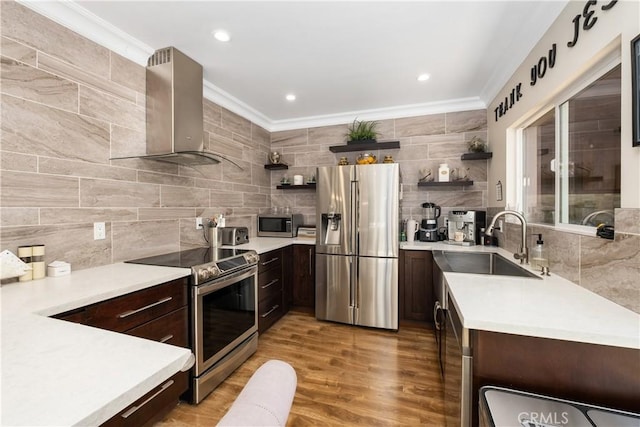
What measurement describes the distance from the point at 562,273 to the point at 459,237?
1.42 m

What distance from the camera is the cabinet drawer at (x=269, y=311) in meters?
2.64

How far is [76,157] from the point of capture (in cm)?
172

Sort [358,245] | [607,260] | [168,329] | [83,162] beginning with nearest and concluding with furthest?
1. [607,260]
2. [168,329]
3. [83,162]
4. [358,245]

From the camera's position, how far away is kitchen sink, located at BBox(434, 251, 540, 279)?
1.85m

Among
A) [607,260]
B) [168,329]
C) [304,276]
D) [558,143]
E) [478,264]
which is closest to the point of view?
[607,260]

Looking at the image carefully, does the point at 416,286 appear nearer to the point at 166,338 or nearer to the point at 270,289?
the point at 270,289

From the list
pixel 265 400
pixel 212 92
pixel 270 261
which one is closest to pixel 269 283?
pixel 270 261

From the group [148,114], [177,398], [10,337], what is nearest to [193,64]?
[148,114]

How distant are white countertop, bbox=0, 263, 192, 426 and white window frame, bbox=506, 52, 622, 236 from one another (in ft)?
6.42

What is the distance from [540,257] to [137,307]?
243 cm

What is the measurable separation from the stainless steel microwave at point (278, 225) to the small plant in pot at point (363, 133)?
1.27 m

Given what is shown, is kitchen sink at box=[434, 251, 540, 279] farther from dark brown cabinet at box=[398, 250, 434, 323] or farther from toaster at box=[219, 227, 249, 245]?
toaster at box=[219, 227, 249, 245]

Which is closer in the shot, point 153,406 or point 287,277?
point 153,406

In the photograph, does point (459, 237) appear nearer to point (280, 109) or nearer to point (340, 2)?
point (340, 2)
